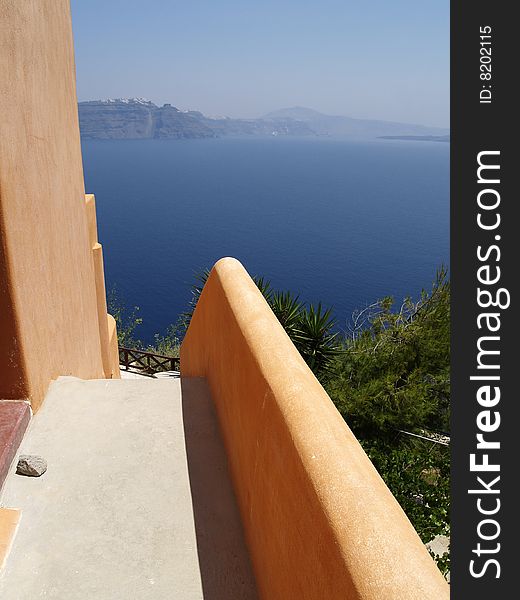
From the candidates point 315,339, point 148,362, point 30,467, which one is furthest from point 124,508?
point 148,362

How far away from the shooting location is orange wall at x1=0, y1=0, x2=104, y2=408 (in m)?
3.01

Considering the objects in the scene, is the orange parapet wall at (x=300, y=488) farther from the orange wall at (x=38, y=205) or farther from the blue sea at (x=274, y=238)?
the blue sea at (x=274, y=238)

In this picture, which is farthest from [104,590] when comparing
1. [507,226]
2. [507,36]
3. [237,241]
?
[237,241]

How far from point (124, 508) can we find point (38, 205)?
196 cm

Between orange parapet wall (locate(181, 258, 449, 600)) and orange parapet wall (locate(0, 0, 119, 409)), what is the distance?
114cm

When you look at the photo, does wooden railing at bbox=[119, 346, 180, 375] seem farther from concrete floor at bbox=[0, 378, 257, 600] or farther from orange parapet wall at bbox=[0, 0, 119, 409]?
concrete floor at bbox=[0, 378, 257, 600]

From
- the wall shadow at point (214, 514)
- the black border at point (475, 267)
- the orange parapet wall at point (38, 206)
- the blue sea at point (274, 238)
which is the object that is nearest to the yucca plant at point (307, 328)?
the orange parapet wall at point (38, 206)

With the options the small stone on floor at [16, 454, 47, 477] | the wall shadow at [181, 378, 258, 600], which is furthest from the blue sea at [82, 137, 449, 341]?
the small stone on floor at [16, 454, 47, 477]

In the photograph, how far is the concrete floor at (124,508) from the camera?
7.52ft

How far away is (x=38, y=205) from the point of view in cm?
358

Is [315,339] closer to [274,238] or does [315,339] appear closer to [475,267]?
[475,267]

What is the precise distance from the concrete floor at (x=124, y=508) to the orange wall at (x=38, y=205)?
0.41 m

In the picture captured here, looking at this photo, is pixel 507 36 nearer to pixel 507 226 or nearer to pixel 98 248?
pixel 507 226

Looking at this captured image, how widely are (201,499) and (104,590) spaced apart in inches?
26.1
